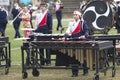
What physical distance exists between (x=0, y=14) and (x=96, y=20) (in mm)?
6304

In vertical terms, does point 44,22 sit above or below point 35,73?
above

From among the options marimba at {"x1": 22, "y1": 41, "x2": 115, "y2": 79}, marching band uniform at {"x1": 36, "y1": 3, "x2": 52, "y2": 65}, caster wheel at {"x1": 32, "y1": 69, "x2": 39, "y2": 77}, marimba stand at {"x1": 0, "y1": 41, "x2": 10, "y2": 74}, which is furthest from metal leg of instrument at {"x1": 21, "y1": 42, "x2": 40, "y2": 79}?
marching band uniform at {"x1": 36, "y1": 3, "x2": 52, "y2": 65}

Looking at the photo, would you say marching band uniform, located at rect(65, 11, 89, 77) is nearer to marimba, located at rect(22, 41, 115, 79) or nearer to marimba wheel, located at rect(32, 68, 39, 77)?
marimba, located at rect(22, 41, 115, 79)

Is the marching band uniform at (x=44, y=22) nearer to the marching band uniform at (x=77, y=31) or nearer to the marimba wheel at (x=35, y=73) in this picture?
the marching band uniform at (x=77, y=31)

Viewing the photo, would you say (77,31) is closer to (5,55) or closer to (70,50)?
(70,50)

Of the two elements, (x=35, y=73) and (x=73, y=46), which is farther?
(x=35, y=73)

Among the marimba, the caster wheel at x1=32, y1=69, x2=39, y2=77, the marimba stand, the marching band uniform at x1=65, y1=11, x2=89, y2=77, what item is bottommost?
the caster wheel at x1=32, y1=69, x2=39, y2=77

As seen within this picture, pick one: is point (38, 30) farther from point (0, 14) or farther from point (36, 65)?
point (0, 14)

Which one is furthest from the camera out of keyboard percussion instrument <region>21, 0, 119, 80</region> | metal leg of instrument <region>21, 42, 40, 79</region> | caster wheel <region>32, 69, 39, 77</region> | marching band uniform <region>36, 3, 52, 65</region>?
marching band uniform <region>36, 3, 52, 65</region>

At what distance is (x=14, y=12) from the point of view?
28.5 meters

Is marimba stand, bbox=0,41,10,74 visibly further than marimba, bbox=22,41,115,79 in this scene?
Yes

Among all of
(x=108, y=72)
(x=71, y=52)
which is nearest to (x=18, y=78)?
(x=71, y=52)

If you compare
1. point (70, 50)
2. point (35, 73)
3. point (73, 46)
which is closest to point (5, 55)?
point (35, 73)

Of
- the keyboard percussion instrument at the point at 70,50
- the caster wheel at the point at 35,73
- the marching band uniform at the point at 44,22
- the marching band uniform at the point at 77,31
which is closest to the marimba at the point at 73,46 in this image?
the keyboard percussion instrument at the point at 70,50
